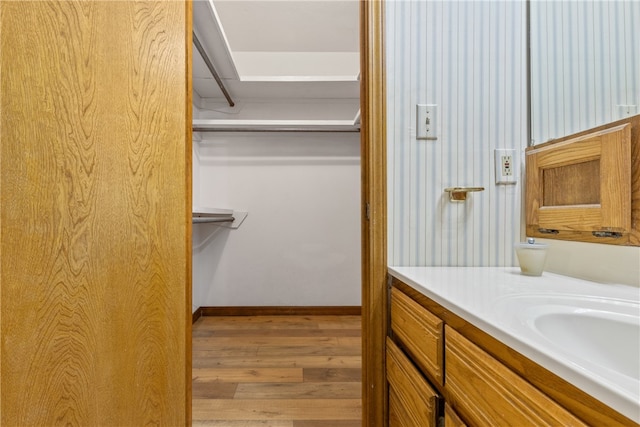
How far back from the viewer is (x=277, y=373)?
1.87m

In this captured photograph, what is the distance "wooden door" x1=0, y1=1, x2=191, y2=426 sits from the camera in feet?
2.32

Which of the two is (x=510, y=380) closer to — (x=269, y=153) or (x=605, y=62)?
(x=605, y=62)

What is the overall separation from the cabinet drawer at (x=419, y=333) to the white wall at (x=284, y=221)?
6.32 feet

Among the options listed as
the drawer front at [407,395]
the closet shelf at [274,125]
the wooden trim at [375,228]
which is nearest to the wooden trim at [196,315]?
the closet shelf at [274,125]

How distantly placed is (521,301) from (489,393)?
233 millimetres

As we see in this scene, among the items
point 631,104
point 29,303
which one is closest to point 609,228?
point 631,104

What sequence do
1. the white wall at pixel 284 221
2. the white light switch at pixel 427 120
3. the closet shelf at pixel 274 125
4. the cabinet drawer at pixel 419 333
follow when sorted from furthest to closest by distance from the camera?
1. the white wall at pixel 284 221
2. the closet shelf at pixel 274 125
3. the white light switch at pixel 427 120
4. the cabinet drawer at pixel 419 333

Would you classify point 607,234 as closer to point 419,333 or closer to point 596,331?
point 596,331

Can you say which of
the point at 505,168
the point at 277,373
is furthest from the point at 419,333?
the point at 277,373

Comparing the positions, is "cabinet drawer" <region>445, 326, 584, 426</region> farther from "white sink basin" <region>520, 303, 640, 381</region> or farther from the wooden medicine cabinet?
the wooden medicine cabinet

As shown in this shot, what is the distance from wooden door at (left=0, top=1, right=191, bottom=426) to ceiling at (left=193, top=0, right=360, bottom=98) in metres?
0.92

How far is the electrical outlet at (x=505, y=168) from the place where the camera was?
3.64ft

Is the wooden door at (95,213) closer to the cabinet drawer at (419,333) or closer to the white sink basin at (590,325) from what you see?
the cabinet drawer at (419,333)

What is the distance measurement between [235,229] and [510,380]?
2.67m
